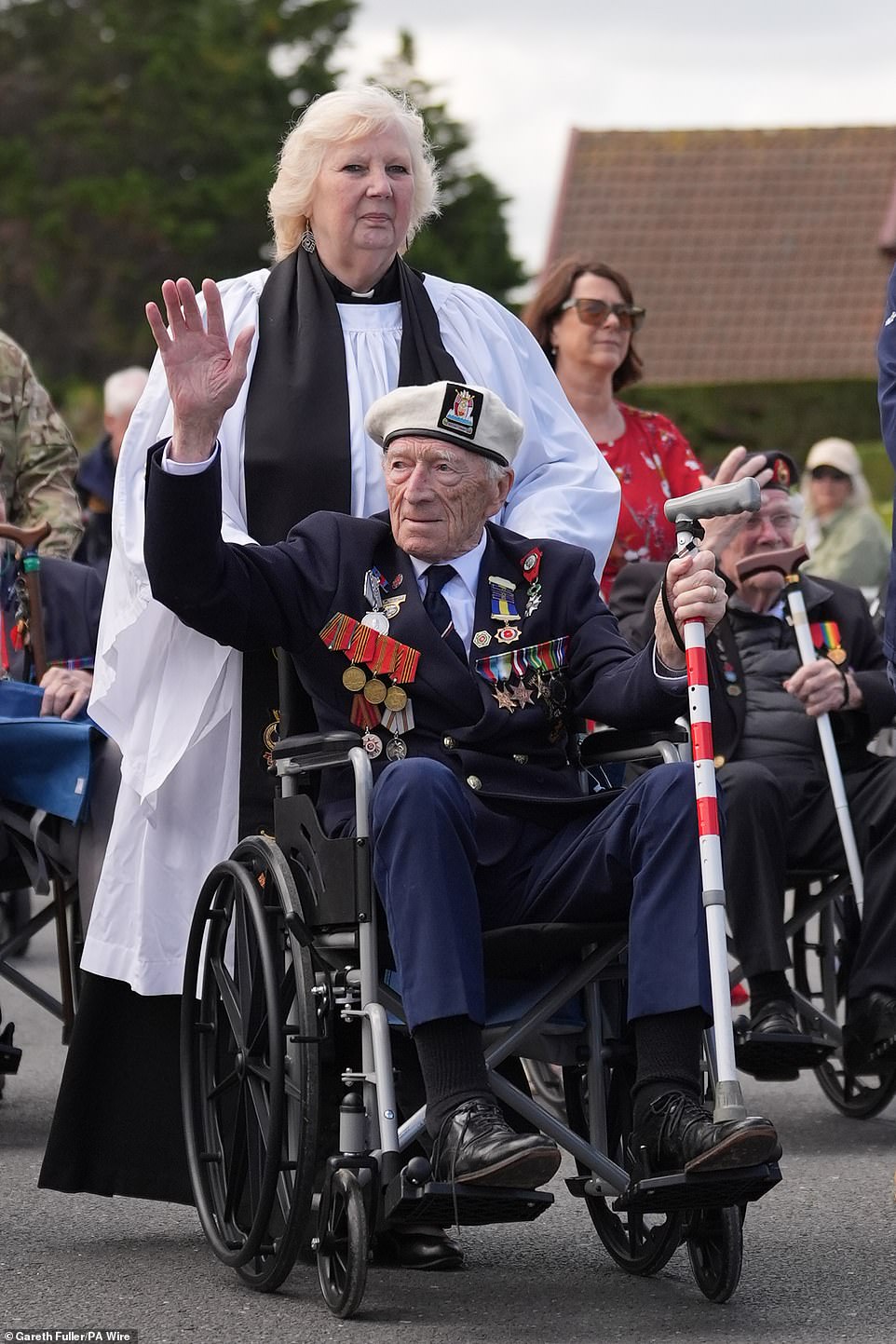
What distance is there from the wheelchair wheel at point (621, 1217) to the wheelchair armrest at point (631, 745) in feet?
1.95

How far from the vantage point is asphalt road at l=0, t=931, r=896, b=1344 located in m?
3.94

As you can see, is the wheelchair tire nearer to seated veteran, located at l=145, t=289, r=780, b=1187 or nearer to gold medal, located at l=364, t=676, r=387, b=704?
seated veteran, located at l=145, t=289, r=780, b=1187

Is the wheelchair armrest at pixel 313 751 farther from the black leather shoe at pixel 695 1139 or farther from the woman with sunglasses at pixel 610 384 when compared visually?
the woman with sunglasses at pixel 610 384

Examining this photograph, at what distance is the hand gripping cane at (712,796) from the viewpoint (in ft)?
12.6

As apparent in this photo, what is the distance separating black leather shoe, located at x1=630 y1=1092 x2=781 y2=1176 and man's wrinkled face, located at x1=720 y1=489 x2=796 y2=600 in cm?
291

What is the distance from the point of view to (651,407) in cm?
2606

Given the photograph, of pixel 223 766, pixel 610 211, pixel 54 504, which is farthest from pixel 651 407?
pixel 223 766

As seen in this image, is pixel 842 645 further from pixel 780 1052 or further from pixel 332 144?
pixel 332 144

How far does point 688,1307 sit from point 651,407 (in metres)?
22.4

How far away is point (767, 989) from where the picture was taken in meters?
6.00

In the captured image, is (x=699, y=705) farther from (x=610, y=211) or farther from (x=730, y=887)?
(x=610, y=211)

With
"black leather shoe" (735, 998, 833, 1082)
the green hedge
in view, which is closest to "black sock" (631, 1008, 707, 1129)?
"black leather shoe" (735, 998, 833, 1082)

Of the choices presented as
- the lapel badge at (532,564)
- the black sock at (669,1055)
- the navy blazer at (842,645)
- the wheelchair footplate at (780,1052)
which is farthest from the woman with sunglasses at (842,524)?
the black sock at (669,1055)

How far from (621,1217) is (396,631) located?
1210 mm
